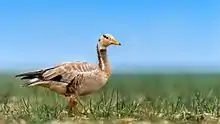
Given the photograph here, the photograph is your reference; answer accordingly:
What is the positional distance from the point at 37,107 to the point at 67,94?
0.94 m

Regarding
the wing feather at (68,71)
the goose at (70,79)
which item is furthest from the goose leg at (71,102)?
the wing feather at (68,71)

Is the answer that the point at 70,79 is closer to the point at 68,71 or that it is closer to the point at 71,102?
the point at 68,71

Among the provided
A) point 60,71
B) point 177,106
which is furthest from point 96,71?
point 177,106

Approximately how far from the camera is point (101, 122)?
1467 cm

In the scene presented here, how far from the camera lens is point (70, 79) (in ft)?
53.8

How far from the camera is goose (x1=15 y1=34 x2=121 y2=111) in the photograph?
16359 millimetres

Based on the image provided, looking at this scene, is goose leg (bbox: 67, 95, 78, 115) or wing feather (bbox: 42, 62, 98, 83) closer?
goose leg (bbox: 67, 95, 78, 115)

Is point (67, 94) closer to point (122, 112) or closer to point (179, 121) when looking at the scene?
point (122, 112)

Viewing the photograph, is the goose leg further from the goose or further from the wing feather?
the wing feather

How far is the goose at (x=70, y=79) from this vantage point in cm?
1636

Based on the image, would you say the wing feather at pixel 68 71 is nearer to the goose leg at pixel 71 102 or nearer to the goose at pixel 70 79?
the goose at pixel 70 79

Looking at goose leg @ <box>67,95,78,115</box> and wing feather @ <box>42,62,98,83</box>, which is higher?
wing feather @ <box>42,62,98,83</box>

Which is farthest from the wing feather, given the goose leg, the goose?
the goose leg

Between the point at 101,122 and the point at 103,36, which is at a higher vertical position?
the point at 103,36
